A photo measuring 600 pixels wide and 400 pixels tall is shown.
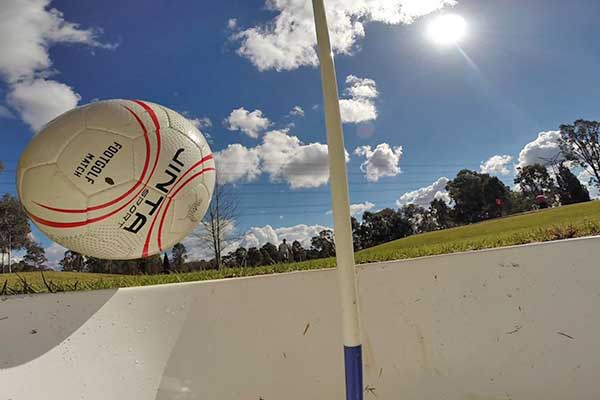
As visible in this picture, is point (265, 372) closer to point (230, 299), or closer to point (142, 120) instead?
point (230, 299)

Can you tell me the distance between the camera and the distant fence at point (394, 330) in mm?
1852

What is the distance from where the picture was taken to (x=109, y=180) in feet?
5.48

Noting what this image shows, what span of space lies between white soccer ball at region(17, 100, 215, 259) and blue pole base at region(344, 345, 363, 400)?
1.15 m

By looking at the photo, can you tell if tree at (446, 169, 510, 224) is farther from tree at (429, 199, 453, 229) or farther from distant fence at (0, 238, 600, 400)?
distant fence at (0, 238, 600, 400)

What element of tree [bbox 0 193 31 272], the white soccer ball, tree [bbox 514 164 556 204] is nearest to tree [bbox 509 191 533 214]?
tree [bbox 514 164 556 204]

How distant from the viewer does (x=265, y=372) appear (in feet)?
6.40

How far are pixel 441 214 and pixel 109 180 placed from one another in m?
57.4

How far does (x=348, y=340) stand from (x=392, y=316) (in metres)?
1.04

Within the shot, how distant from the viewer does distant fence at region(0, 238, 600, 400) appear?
1852 mm

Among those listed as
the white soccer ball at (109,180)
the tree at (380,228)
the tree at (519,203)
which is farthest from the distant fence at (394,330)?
the tree at (519,203)


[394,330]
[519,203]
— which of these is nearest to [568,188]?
[519,203]

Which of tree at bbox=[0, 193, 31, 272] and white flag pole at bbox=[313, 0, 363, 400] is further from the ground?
tree at bbox=[0, 193, 31, 272]

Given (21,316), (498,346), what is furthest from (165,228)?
(498,346)

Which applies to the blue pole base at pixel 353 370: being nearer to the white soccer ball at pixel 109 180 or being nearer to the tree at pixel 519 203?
the white soccer ball at pixel 109 180
